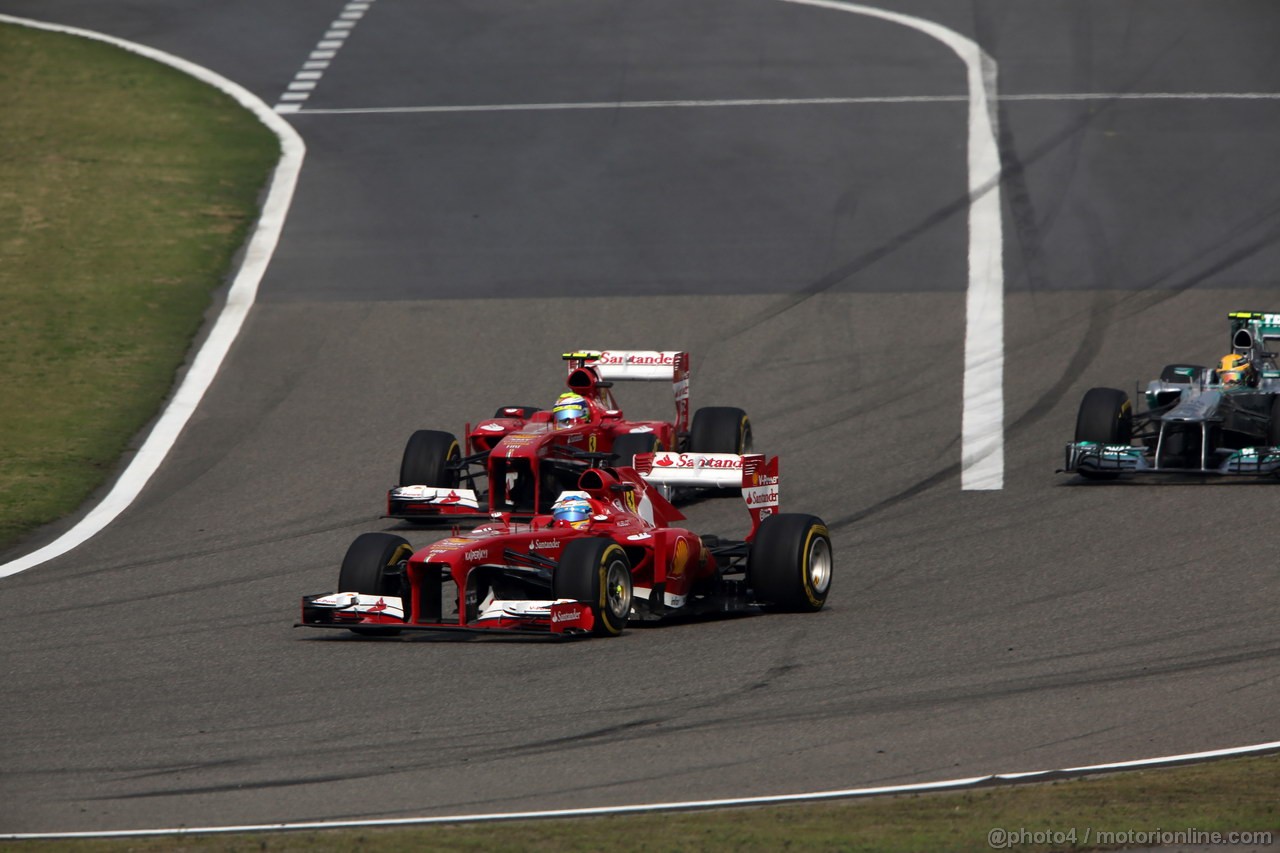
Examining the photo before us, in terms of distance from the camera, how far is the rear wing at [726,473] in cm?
1620

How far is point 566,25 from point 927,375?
735 inches

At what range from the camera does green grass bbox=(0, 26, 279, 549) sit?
23.5 m

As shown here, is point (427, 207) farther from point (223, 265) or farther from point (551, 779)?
point (551, 779)

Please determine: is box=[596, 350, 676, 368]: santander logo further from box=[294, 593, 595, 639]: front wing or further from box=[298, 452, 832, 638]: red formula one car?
box=[294, 593, 595, 639]: front wing

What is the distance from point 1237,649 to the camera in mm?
13102

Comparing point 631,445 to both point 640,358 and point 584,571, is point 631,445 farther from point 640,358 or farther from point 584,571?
point 584,571

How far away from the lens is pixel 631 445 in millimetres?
20297

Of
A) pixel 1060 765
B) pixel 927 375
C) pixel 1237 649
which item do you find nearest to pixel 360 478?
pixel 927 375

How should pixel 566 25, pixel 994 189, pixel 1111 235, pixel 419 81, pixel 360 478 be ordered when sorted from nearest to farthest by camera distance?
pixel 360 478 → pixel 1111 235 → pixel 994 189 → pixel 419 81 → pixel 566 25

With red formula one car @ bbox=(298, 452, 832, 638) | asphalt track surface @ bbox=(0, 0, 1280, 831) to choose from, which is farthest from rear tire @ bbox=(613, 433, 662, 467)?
red formula one car @ bbox=(298, 452, 832, 638)

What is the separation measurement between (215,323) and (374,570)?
14.3 metres

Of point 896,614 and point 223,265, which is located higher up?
point 223,265

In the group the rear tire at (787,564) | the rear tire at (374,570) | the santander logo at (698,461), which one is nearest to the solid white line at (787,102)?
the santander logo at (698,461)

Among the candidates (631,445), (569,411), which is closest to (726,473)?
(631,445)
